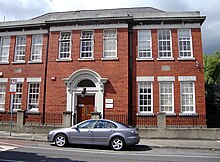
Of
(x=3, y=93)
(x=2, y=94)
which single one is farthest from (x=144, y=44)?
(x=2, y=94)

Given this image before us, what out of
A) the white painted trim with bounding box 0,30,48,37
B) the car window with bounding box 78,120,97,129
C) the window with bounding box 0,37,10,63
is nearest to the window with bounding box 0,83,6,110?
the window with bounding box 0,37,10,63

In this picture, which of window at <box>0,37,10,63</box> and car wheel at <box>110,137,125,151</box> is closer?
car wheel at <box>110,137,125,151</box>

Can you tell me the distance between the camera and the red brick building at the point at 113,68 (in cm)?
1677

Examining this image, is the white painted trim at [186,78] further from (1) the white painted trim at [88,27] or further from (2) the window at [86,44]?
(2) the window at [86,44]

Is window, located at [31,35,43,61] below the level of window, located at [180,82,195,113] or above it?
above

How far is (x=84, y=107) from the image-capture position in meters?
17.4

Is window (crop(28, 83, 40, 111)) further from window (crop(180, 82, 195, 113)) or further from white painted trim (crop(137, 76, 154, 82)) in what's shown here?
window (crop(180, 82, 195, 113))

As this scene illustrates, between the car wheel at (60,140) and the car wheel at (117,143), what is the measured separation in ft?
7.71

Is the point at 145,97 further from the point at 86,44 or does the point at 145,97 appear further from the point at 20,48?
the point at 20,48

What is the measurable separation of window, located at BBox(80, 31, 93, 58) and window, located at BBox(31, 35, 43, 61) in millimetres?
3691

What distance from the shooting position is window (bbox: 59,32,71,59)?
59.9ft

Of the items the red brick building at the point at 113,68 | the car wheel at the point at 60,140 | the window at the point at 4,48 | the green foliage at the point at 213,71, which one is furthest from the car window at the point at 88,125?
the green foliage at the point at 213,71

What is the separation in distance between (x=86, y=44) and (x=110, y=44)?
1983mm

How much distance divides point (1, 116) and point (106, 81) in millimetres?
9210
